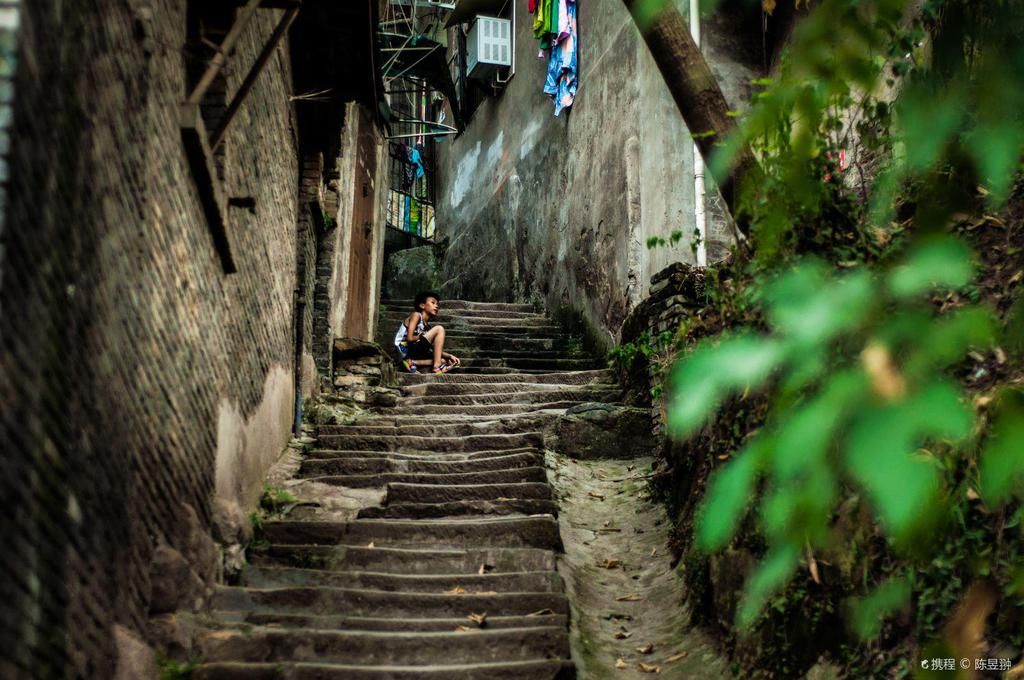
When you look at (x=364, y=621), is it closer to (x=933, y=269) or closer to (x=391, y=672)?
(x=391, y=672)

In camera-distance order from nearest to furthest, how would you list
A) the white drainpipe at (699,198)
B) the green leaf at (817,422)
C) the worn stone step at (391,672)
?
the green leaf at (817,422)
the worn stone step at (391,672)
the white drainpipe at (699,198)

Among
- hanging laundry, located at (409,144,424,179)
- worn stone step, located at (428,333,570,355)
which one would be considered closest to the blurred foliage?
worn stone step, located at (428,333,570,355)

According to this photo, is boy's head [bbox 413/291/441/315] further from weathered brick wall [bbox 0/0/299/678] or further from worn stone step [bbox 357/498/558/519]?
weathered brick wall [bbox 0/0/299/678]

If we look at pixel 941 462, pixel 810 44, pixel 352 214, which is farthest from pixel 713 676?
pixel 352 214

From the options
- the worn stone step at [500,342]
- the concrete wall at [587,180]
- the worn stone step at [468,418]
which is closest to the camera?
the worn stone step at [468,418]

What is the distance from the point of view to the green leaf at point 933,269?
994 millimetres

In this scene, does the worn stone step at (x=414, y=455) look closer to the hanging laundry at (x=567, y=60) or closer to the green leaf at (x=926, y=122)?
the green leaf at (x=926, y=122)

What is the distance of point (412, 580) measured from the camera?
6.12 meters

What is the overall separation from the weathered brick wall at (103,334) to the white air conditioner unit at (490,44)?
10.7m

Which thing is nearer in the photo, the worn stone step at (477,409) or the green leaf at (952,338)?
the green leaf at (952,338)

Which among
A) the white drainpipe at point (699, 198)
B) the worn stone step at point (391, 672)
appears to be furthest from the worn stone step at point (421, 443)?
the worn stone step at point (391, 672)

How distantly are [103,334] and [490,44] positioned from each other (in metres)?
13.8

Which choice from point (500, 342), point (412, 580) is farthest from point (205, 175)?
point (500, 342)

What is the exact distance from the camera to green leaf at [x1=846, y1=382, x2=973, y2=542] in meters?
0.87
